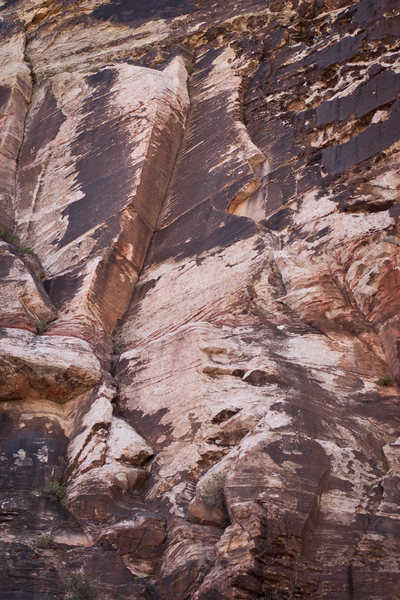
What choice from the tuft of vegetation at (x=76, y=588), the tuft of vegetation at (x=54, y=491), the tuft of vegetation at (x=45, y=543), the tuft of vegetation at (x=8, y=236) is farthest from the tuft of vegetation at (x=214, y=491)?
the tuft of vegetation at (x=8, y=236)

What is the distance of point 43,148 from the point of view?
70.7ft

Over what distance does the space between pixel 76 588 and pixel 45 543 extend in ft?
3.33

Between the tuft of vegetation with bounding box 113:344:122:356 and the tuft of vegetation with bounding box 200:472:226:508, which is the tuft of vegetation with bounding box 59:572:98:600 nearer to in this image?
the tuft of vegetation with bounding box 200:472:226:508

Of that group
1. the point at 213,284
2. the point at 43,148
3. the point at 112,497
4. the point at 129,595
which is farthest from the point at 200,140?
the point at 129,595

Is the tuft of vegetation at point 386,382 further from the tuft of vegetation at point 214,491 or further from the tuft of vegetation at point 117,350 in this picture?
the tuft of vegetation at point 117,350

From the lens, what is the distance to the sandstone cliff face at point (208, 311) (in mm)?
10188

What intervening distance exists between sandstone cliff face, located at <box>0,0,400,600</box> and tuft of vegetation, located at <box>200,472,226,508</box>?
0.03 metres

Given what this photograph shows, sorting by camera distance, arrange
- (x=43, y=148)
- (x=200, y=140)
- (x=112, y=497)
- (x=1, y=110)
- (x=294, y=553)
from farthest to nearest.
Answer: (x=1, y=110)
(x=43, y=148)
(x=200, y=140)
(x=112, y=497)
(x=294, y=553)

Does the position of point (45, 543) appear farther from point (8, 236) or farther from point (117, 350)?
point (8, 236)

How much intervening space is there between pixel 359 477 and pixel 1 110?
16617mm

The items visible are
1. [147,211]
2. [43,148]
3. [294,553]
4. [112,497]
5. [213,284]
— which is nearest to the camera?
[294,553]

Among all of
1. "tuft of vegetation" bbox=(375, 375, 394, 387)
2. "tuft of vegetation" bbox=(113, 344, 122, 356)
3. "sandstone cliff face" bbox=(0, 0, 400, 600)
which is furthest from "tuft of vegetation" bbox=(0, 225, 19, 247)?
"tuft of vegetation" bbox=(375, 375, 394, 387)

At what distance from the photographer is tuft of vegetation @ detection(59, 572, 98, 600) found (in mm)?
9836

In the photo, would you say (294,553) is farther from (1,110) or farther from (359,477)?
(1,110)
